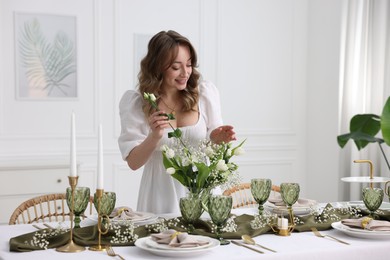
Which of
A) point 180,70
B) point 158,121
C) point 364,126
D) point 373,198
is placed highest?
point 180,70

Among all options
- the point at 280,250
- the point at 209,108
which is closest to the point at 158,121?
the point at 209,108

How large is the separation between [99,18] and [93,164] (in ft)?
4.08

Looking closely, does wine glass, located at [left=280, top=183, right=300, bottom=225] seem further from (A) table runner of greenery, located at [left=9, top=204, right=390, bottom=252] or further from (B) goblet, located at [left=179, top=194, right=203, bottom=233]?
(B) goblet, located at [left=179, top=194, right=203, bottom=233]

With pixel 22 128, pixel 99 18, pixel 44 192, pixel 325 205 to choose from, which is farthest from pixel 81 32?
pixel 325 205

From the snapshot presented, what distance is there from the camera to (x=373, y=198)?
2771mm

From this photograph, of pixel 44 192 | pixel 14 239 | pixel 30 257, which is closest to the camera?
pixel 30 257

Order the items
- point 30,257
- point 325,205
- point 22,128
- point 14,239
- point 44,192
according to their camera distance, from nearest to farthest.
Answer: point 30,257 → point 14,239 → point 325,205 → point 44,192 → point 22,128

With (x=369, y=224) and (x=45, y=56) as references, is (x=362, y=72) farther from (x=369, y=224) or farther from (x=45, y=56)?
(x=369, y=224)

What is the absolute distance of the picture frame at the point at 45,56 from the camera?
16.9 ft

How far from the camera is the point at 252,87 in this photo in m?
6.02

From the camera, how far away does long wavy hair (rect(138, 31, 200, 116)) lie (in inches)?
122

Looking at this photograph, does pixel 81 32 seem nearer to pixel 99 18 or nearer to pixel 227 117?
pixel 99 18

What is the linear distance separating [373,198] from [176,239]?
1013mm

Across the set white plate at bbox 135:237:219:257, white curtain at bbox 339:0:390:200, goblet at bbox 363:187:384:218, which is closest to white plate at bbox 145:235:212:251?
white plate at bbox 135:237:219:257
